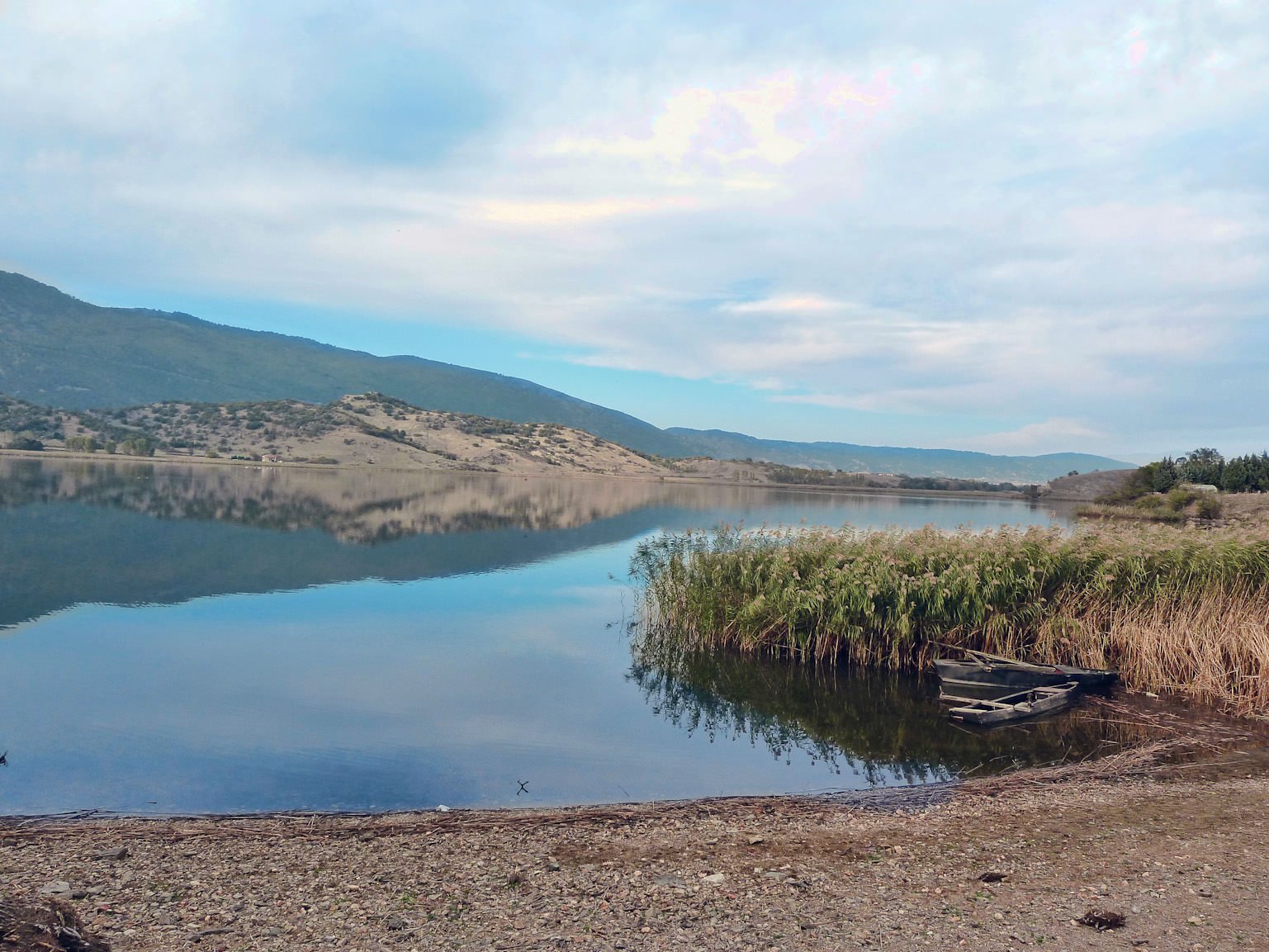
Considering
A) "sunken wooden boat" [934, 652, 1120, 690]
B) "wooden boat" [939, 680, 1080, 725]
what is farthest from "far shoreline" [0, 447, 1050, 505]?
"wooden boat" [939, 680, 1080, 725]

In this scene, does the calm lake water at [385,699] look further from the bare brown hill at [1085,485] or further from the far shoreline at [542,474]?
the far shoreline at [542,474]

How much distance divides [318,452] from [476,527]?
7580cm

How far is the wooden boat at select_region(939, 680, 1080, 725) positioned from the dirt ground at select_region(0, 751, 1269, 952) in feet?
14.8

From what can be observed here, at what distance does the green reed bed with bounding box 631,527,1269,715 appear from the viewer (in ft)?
59.1

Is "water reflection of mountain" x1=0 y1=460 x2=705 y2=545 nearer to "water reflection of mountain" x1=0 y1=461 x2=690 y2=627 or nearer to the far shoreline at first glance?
"water reflection of mountain" x1=0 y1=461 x2=690 y2=627

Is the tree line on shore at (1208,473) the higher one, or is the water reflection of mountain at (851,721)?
the tree line on shore at (1208,473)

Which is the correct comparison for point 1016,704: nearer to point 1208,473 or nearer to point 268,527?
point 268,527

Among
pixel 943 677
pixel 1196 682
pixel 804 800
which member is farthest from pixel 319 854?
pixel 1196 682

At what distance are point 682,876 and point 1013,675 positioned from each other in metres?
11.3

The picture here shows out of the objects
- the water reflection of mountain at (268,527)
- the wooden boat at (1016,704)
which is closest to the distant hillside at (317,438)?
the water reflection of mountain at (268,527)

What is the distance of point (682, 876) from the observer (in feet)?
25.4

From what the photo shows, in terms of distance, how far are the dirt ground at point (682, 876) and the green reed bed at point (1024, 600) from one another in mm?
8169

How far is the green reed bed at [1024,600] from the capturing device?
59.1 ft

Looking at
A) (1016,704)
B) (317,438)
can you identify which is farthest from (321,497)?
(317,438)
